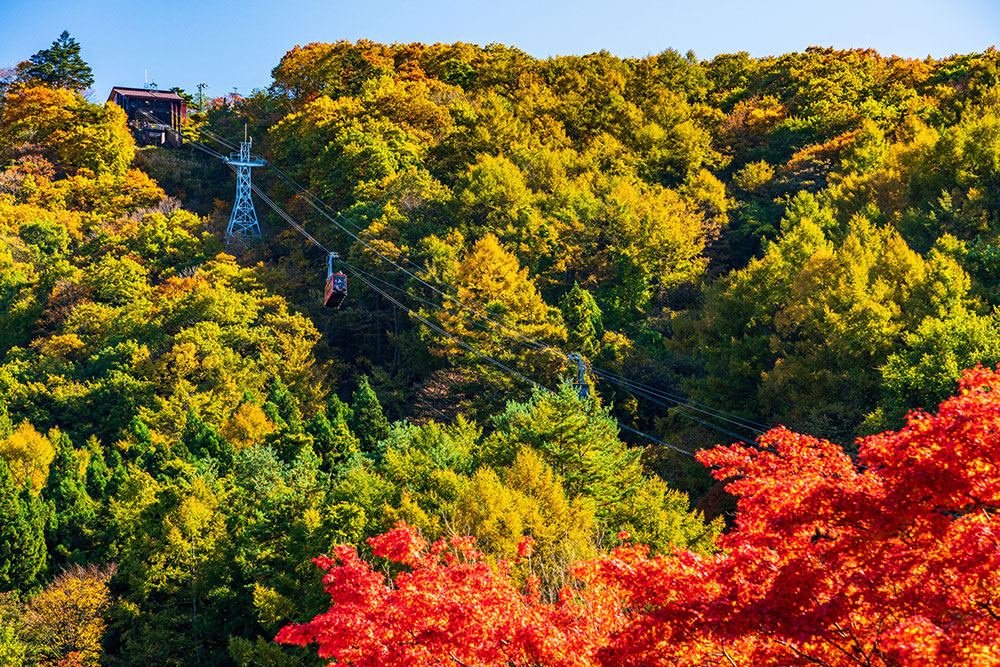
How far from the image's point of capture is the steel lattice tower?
5156 centimetres

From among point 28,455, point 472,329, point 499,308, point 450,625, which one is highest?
point 499,308

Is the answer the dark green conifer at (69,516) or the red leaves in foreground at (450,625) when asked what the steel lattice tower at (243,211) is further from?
the red leaves in foreground at (450,625)

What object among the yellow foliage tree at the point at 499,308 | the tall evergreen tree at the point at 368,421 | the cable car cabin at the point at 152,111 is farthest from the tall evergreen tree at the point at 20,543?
the cable car cabin at the point at 152,111

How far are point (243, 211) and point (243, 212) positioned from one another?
867 millimetres

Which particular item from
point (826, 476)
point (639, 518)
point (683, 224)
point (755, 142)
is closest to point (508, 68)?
point (755, 142)

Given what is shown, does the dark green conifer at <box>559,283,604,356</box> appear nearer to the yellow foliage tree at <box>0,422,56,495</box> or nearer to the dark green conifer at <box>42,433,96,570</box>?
the dark green conifer at <box>42,433,96,570</box>

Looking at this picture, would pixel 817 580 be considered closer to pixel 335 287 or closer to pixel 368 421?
pixel 335 287

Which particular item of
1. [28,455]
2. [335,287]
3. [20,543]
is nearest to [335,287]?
[335,287]

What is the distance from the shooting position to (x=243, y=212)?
2124 inches

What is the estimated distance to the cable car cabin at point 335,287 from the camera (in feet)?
113

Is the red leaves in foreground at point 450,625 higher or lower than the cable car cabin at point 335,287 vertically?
lower

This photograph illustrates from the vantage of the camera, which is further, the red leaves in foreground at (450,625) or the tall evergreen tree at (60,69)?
the tall evergreen tree at (60,69)

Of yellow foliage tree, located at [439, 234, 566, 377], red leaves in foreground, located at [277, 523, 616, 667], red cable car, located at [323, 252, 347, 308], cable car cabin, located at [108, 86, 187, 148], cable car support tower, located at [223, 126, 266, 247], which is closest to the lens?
red leaves in foreground, located at [277, 523, 616, 667]

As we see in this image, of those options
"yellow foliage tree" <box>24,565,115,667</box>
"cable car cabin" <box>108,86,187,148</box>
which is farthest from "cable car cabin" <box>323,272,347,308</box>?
"cable car cabin" <box>108,86,187,148</box>
